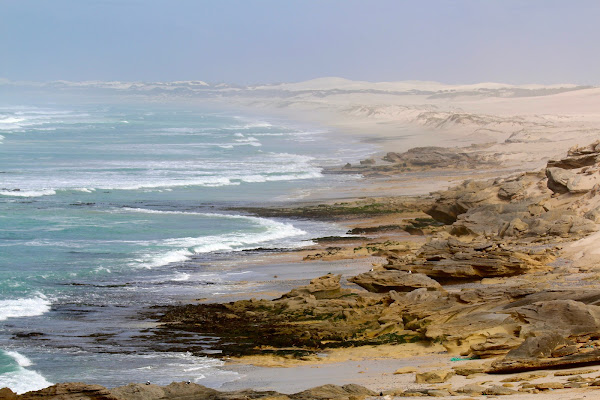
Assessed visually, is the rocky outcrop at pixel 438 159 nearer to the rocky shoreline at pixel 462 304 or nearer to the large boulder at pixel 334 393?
the rocky shoreline at pixel 462 304

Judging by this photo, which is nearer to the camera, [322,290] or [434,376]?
[434,376]

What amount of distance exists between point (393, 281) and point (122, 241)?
11421 millimetres

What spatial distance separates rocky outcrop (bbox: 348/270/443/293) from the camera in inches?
688

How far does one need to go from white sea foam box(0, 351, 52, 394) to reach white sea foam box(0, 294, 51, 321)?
11.2 ft

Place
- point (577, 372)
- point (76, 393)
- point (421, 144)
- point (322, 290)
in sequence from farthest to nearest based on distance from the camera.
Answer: point (421, 144) < point (322, 290) < point (76, 393) < point (577, 372)

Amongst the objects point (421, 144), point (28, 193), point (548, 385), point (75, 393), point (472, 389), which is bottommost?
point (75, 393)

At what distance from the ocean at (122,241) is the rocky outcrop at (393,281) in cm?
308

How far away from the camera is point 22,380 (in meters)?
13.7

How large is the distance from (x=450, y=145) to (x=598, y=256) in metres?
44.3

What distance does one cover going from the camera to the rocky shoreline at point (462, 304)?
10797mm

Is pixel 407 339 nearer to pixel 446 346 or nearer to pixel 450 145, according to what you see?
pixel 446 346

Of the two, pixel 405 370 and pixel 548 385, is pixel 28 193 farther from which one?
pixel 548 385

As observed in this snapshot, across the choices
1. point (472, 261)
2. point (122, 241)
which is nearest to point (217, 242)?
point (122, 241)

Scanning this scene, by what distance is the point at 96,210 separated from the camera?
32.7 m
